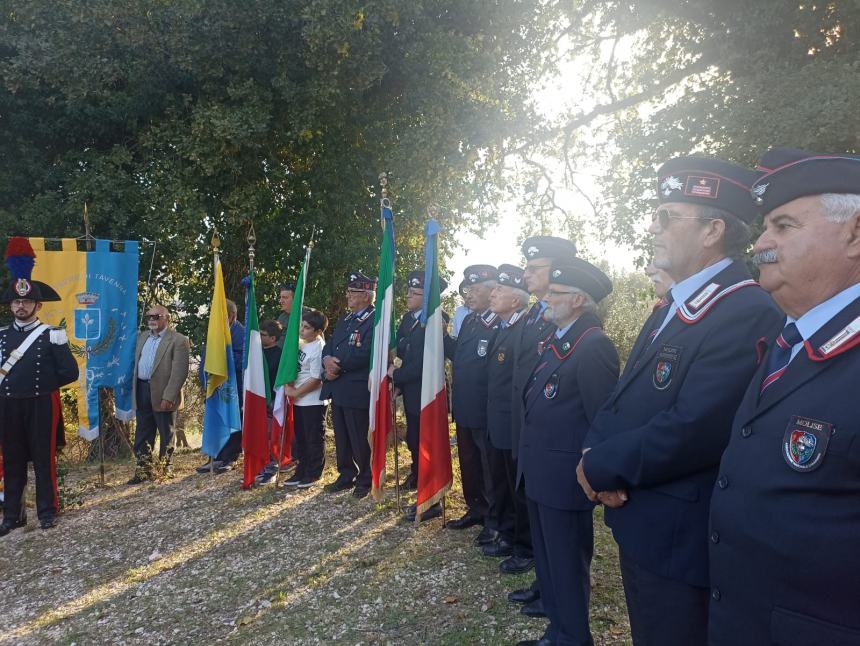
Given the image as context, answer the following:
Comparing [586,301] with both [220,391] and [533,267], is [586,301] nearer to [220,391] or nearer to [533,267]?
[533,267]

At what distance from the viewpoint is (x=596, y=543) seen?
4.84 m

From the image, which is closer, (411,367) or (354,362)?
(411,367)

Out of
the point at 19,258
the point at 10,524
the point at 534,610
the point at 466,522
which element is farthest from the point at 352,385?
the point at 19,258

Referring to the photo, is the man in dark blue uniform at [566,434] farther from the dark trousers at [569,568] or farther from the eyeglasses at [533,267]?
the eyeglasses at [533,267]

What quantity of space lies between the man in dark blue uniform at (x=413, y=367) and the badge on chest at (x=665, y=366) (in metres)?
3.54

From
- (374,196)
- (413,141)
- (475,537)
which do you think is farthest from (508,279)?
(374,196)

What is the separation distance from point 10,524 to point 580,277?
235 inches

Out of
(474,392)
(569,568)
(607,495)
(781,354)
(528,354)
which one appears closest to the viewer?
(781,354)

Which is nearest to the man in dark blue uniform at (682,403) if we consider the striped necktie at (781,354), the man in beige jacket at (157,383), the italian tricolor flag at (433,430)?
the striped necktie at (781,354)

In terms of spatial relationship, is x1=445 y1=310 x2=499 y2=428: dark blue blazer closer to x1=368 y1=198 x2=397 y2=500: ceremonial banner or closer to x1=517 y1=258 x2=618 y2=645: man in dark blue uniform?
x1=368 y1=198 x2=397 y2=500: ceremonial banner

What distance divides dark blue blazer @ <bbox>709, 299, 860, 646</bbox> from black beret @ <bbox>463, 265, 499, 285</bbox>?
370 centimetres

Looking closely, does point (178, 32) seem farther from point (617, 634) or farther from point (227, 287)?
point (617, 634)

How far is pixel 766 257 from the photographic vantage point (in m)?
1.64

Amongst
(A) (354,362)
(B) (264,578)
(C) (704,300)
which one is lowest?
(B) (264,578)
